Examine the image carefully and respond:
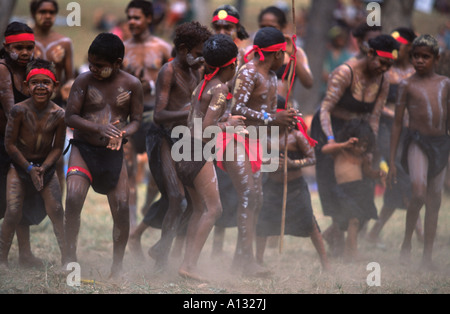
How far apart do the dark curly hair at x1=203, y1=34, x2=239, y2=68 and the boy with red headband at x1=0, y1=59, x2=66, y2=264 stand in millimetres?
1298

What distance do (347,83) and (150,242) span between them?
2.72 m

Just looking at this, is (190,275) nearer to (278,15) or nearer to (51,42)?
(51,42)

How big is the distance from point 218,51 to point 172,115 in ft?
2.66

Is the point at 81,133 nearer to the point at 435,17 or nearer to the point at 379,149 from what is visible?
the point at 379,149

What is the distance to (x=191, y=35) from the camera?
5750 millimetres

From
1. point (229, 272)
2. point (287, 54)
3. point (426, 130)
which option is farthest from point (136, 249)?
point (426, 130)

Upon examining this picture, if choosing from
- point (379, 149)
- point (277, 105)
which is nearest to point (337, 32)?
point (379, 149)

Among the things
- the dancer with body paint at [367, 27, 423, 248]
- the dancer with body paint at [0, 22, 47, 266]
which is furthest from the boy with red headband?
the dancer with body paint at [367, 27, 423, 248]

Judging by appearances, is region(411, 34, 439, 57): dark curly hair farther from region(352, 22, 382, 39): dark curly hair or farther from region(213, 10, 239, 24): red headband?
region(213, 10, 239, 24): red headband

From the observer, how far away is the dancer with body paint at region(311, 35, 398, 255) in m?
6.58

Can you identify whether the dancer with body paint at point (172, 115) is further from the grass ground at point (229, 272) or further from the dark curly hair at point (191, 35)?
the grass ground at point (229, 272)

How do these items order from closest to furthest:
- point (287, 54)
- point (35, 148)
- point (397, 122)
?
point (35, 148) < point (397, 122) < point (287, 54)

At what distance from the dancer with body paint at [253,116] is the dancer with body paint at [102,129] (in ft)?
2.98

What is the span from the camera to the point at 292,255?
6.85 meters
